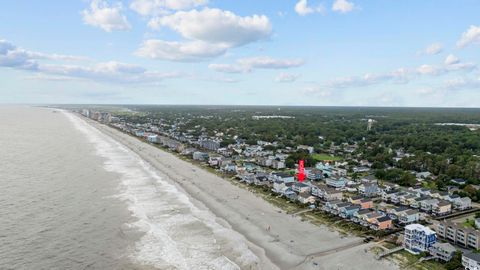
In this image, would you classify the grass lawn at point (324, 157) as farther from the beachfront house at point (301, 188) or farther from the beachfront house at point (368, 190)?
the beachfront house at point (301, 188)

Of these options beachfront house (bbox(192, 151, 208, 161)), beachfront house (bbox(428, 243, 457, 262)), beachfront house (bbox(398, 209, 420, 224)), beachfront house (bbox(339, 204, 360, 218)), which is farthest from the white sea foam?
beachfront house (bbox(192, 151, 208, 161))

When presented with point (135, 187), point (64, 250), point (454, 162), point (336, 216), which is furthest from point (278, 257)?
point (454, 162)

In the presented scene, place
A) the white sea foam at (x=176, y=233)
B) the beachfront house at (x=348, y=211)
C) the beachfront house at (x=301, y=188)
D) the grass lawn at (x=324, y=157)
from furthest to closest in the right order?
the grass lawn at (x=324, y=157) < the beachfront house at (x=301, y=188) < the beachfront house at (x=348, y=211) < the white sea foam at (x=176, y=233)

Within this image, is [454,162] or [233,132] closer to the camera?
[454,162]

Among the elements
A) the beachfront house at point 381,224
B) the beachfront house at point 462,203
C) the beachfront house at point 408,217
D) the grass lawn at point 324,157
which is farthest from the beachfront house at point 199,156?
the beachfront house at point 462,203

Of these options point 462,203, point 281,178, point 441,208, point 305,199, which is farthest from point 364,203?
point 281,178

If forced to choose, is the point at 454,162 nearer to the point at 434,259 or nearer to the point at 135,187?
the point at 434,259
